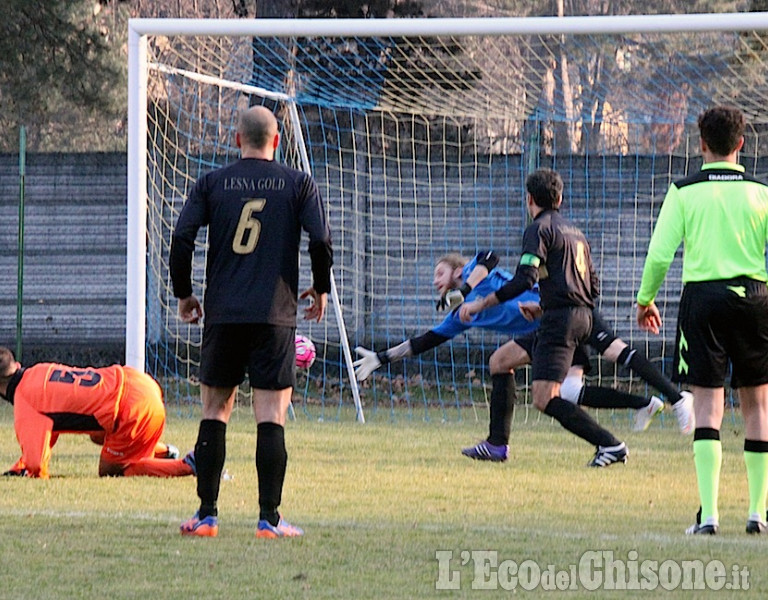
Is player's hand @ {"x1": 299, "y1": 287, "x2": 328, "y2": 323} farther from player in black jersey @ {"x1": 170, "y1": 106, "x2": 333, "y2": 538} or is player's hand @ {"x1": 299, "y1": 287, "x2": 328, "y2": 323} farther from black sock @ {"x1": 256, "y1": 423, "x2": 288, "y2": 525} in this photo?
black sock @ {"x1": 256, "y1": 423, "x2": 288, "y2": 525}

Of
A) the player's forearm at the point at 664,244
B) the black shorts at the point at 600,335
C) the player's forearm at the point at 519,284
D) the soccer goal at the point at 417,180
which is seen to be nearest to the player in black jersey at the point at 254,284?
the player's forearm at the point at 664,244

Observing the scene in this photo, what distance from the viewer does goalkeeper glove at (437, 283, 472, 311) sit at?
9.51 metres

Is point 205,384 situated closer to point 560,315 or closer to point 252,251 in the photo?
point 252,251

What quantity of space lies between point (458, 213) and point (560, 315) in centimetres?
643

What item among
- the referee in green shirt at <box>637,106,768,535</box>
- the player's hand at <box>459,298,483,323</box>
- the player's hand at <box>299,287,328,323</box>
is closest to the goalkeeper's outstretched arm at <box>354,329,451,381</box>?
the player's hand at <box>459,298,483,323</box>

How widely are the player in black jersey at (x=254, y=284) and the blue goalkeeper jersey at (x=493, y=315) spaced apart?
3.39 metres

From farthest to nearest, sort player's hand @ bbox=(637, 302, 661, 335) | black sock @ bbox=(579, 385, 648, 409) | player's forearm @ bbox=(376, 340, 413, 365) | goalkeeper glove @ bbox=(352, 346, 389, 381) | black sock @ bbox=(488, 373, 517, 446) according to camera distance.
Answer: black sock @ bbox=(579, 385, 648, 409) < player's forearm @ bbox=(376, 340, 413, 365) < goalkeeper glove @ bbox=(352, 346, 389, 381) < black sock @ bbox=(488, 373, 517, 446) < player's hand @ bbox=(637, 302, 661, 335)

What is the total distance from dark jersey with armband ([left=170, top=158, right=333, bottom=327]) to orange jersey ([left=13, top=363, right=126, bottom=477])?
210 centimetres

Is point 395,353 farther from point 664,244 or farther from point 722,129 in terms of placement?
point 722,129

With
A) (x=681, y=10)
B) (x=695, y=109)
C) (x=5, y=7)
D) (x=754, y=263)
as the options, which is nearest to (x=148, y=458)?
(x=754, y=263)

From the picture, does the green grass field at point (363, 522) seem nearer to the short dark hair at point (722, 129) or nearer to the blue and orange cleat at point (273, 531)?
the blue and orange cleat at point (273, 531)

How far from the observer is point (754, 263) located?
615 centimetres

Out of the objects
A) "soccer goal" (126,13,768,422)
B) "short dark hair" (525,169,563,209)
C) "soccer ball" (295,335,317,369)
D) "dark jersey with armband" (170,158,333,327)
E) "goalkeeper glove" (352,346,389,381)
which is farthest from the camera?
"soccer goal" (126,13,768,422)

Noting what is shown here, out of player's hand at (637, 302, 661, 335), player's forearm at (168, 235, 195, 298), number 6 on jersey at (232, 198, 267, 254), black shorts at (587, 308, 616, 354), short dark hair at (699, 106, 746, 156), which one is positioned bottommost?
black shorts at (587, 308, 616, 354)
